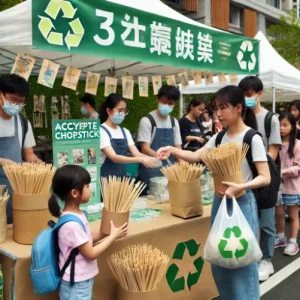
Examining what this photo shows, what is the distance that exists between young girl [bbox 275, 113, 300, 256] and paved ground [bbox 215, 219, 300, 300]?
16 centimetres

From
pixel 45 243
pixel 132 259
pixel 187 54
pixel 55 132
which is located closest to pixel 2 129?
pixel 55 132

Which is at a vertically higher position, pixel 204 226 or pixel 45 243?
pixel 45 243

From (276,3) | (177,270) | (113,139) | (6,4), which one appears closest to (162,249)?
(177,270)

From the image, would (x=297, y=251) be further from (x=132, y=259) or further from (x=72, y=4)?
(x=72, y=4)

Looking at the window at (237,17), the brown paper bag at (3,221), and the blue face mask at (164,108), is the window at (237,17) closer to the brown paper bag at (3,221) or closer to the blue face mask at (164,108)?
the blue face mask at (164,108)

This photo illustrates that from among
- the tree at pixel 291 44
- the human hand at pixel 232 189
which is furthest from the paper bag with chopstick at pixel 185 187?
the tree at pixel 291 44

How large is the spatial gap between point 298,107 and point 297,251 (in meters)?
1.92

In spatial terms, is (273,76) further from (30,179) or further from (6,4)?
(30,179)

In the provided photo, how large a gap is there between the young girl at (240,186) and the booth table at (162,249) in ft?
1.05

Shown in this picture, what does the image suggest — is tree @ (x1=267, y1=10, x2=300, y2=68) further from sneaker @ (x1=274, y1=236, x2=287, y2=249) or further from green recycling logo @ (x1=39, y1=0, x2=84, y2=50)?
green recycling logo @ (x1=39, y1=0, x2=84, y2=50)

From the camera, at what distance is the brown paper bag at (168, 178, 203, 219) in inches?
91.0

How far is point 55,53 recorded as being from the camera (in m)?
3.50

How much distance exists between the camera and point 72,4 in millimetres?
2338

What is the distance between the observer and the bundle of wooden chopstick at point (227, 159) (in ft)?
6.15
